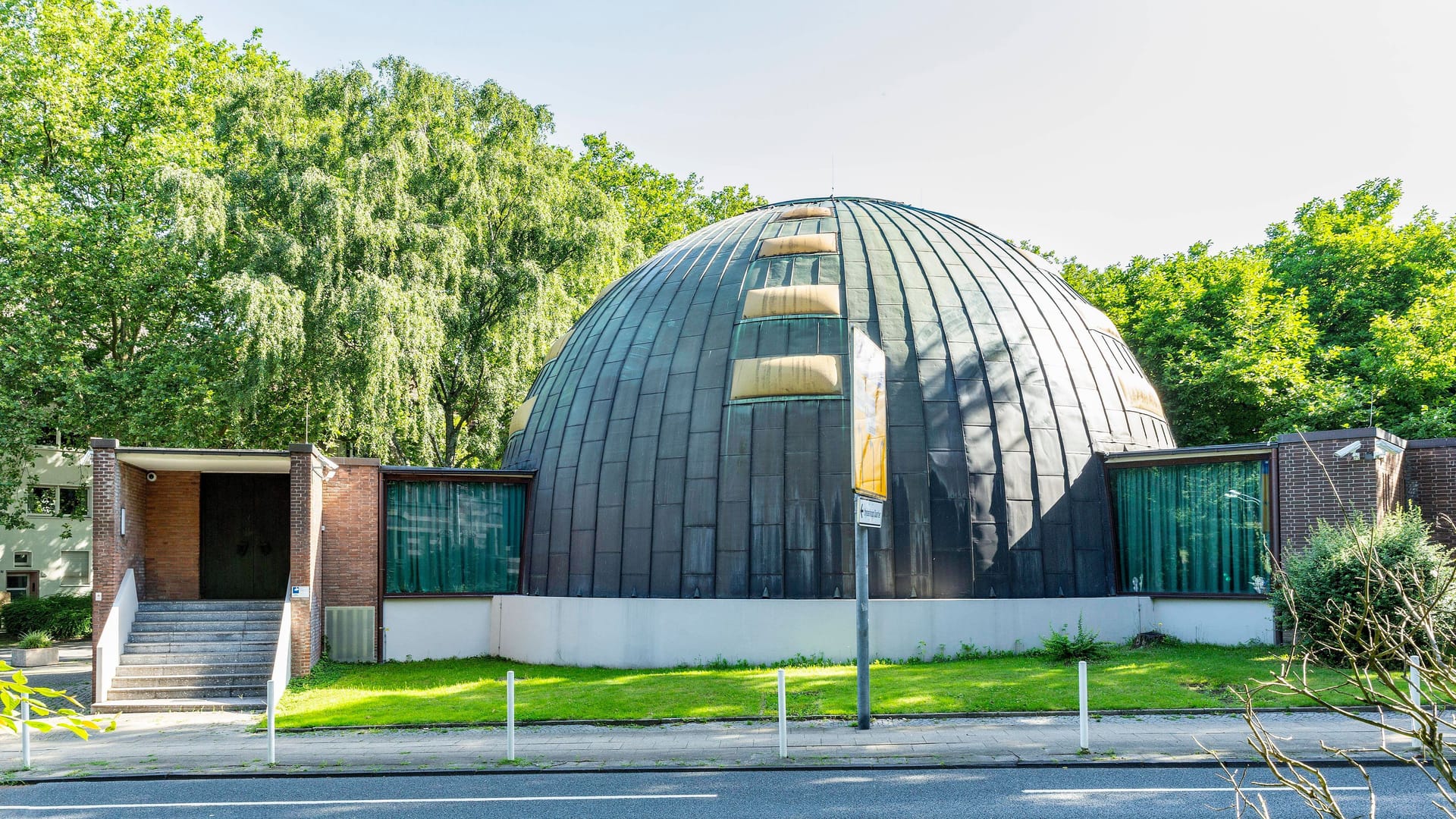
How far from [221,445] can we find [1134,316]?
1225 inches

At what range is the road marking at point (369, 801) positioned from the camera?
435 inches

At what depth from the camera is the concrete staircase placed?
17625mm

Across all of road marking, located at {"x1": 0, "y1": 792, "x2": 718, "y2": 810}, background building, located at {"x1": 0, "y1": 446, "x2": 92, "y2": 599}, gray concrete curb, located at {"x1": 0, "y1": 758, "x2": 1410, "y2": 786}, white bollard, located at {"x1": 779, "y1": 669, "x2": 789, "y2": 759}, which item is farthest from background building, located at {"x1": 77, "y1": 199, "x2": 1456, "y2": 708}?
background building, located at {"x1": 0, "y1": 446, "x2": 92, "y2": 599}

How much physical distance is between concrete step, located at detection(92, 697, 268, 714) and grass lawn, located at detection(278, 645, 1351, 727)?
29.8 inches

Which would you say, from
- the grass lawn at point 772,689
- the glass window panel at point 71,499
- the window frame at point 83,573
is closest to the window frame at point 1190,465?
the grass lawn at point 772,689

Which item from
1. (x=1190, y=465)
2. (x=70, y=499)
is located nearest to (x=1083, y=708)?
(x=1190, y=465)

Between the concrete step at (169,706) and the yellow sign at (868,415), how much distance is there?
11618 mm

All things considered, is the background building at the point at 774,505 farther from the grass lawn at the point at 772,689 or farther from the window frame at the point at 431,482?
the grass lawn at the point at 772,689

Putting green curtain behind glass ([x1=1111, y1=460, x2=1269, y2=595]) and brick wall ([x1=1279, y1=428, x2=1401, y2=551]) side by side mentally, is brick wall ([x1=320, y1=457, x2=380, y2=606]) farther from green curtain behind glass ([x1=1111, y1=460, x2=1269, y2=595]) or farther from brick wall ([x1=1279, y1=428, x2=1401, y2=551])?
brick wall ([x1=1279, y1=428, x2=1401, y2=551])

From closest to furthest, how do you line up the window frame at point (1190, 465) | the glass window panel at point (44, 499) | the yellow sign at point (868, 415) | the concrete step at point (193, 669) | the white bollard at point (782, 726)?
the white bollard at point (782, 726) → the yellow sign at point (868, 415) → the concrete step at point (193, 669) → the window frame at point (1190, 465) → the glass window panel at point (44, 499)

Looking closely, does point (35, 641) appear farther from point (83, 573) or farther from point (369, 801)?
point (369, 801)

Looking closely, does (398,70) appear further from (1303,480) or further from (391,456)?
(1303,480)

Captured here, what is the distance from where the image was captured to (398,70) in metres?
31.4

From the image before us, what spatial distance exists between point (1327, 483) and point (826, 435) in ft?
31.1
